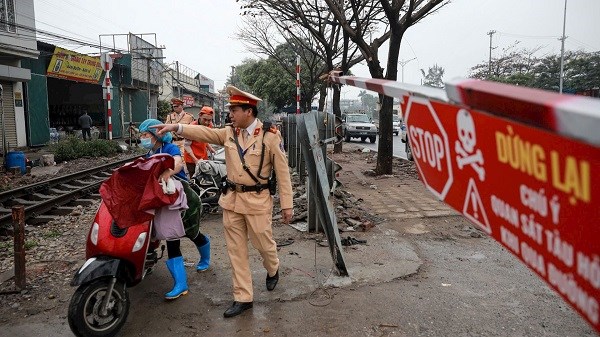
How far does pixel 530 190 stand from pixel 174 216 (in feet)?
9.48

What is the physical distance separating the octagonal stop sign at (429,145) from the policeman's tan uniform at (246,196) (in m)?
1.92

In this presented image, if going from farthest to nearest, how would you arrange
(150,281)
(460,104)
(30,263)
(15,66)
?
(15,66), (30,263), (150,281), (460,104)

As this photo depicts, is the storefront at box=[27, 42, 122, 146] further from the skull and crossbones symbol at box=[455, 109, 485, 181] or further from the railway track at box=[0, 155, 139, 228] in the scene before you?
the skull and crossbones symbol at box=[455, 109, 485, 181]

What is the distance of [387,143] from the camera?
10.5 m

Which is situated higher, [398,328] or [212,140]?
[212,140]

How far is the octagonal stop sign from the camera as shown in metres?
1.47

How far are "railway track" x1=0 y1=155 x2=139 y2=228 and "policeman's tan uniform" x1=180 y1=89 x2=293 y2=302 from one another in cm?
427

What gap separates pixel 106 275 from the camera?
2.90m

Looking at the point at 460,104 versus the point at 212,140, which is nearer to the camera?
the point at 460,104

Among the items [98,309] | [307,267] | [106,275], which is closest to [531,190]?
[106,275]

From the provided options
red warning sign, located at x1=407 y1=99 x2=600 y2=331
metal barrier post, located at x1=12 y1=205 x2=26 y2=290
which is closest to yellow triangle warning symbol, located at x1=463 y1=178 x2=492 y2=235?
red warning sign, located at x1=407 y1=99 x2=600 y2=331

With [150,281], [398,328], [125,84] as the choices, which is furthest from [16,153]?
[125,84]

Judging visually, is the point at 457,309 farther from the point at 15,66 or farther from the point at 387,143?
the point at 15,66

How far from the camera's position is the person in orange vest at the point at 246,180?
11.3 feet
